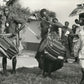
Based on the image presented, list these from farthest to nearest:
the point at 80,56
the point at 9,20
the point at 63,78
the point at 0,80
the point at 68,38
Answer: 1. the point at 68,38
2. the point at 9,20
3. the point at 63,78
4. the point at 0,80
5. the point at 80,56

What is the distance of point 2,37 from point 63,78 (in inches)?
80.0

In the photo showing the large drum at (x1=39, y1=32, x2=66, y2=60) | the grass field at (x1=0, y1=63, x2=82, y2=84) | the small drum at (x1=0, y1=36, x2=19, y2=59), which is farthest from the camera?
the small drum at (x1=0, y1=36, x2=19, y2=59)

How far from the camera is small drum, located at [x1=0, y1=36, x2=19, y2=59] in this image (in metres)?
11.7

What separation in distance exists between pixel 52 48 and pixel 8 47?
1.26 m

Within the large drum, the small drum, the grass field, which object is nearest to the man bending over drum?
the large drum

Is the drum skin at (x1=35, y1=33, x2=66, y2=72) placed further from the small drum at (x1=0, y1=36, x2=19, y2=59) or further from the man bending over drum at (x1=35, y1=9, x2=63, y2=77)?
the small drum at (x1=0, y1=36, x2=19, y2=59)

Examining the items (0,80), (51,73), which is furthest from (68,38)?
(0,80)

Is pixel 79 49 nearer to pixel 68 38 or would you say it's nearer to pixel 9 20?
pixel 9 20

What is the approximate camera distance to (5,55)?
461 inches

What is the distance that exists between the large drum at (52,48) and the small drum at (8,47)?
0.83m

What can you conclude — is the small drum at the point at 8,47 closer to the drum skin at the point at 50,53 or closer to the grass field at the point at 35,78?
the grass field at the point at 35,78

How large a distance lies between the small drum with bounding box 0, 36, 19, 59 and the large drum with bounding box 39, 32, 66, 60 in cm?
83

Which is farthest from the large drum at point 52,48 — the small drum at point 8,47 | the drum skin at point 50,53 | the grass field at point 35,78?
the small drum at point 8,47

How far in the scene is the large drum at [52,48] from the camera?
11406 millimetres
